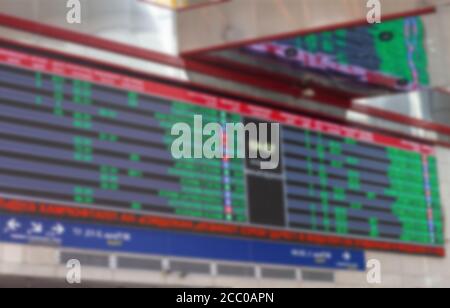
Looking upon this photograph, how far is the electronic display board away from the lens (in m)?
10.7

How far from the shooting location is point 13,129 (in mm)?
10539

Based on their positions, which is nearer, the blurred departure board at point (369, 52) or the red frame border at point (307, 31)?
the red frame border at point (307, 31)

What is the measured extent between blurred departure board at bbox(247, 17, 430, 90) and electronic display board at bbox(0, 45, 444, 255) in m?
0.81

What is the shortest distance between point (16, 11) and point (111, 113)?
5.33 ft

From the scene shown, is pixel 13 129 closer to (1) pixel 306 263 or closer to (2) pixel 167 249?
(2) pixel 167 249

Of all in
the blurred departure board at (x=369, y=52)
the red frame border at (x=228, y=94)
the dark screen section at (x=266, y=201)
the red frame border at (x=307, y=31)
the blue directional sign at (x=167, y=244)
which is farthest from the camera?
the blurred departure board at (x=369, y=52)

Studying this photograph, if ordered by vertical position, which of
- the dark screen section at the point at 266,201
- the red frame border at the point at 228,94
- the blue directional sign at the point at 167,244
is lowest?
the blue directional sign at the point at 167,244

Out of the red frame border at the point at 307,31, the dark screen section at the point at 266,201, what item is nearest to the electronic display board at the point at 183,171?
the dark screen section at the point at 266,201

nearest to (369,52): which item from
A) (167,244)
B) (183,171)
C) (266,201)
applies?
(266,201)

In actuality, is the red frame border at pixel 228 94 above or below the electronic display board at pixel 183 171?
above

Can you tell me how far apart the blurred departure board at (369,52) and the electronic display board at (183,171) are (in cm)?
81

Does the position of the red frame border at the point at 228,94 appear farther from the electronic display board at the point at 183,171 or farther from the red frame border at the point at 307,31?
the red frame border at the point at 307,31

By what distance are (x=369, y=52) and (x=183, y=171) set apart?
11.1 ft

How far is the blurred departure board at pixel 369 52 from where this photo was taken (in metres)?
12.8
